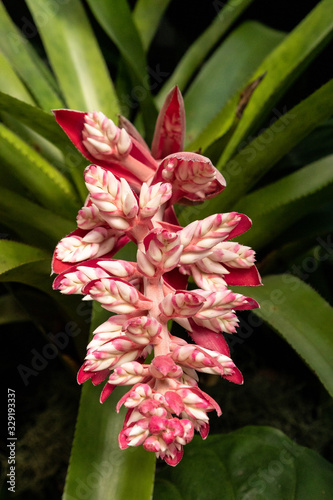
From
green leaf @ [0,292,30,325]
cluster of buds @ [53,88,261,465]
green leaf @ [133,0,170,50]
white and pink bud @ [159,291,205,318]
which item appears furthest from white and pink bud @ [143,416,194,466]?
green leaf @ [133,0,170,50]

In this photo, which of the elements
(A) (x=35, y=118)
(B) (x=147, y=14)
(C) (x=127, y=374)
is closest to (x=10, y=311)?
(A) (x=35, y=118)

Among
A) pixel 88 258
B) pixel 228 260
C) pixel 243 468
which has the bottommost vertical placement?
pixel 243 468

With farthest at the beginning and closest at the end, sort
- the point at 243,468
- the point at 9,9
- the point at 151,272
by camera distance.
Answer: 1. the point at 9,9
2. the point at 243,468
3. the point at 151,272

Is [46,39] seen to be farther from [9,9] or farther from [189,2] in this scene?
[189,2]

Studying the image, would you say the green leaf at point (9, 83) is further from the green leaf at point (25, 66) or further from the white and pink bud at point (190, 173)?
the white and pink bud at point (190, 173)

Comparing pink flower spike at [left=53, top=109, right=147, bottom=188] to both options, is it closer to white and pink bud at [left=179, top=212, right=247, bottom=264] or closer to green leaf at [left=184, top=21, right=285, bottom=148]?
white and pink bud at [left=179, top=212, right=247, bottom=264]

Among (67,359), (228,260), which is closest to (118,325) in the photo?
(228,260)

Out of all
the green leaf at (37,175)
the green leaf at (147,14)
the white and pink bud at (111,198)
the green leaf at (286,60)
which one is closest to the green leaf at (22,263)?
the green leaf at (37,175)
